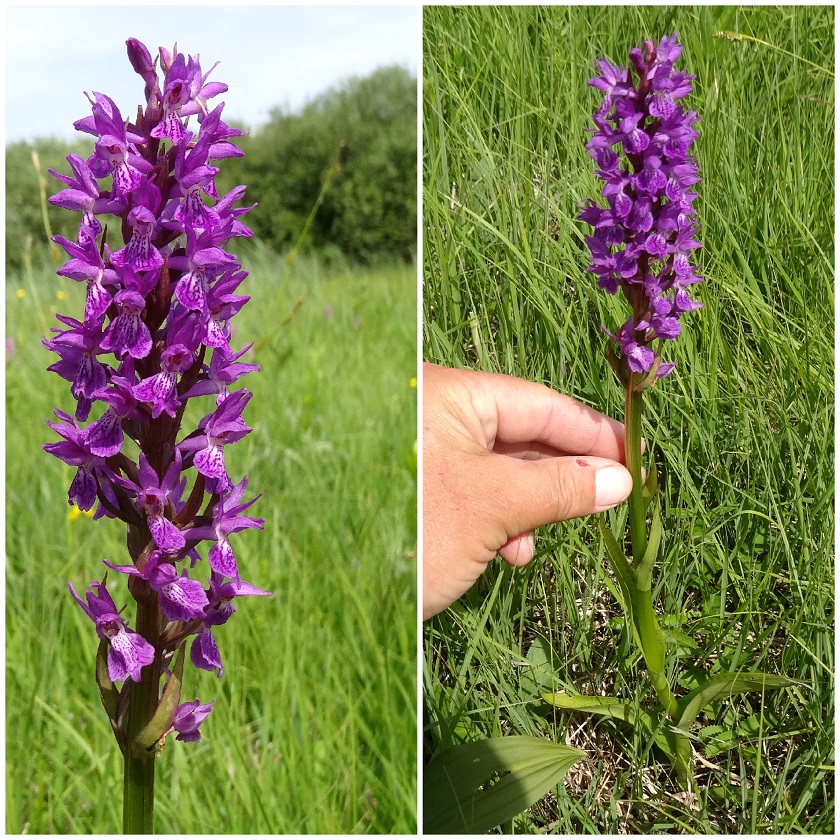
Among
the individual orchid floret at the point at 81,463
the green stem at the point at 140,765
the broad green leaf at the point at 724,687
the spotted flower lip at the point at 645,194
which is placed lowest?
the broad green leaf at the point at 724,687

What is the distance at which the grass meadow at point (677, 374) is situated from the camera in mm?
1316

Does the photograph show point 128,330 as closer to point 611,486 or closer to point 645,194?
point 645,194

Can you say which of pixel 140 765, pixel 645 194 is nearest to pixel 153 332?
pixel 140 765

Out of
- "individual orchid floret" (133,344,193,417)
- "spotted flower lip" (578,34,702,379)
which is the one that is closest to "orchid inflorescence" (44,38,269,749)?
"individual orchid floret" (133,344,193,417)

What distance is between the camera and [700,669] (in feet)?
4.53

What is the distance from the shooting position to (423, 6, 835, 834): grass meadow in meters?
1.32

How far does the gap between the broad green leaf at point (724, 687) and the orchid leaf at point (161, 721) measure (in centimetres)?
92

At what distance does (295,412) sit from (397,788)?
108cm

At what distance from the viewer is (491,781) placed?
4.03 ft

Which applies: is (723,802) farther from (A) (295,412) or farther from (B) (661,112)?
(A) (295,412)

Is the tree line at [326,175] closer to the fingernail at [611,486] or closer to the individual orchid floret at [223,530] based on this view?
the fingernail at [611,486]

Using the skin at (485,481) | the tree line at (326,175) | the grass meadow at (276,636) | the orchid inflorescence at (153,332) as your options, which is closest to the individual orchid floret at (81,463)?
the orchid inflorescence at (153,332)

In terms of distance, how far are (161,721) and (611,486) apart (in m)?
0.83

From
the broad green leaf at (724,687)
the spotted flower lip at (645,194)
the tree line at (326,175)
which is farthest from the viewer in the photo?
the tree line at (326,175)
